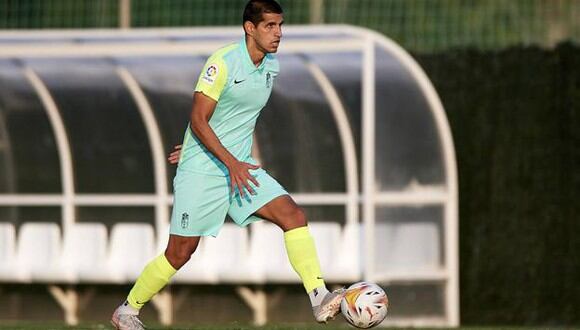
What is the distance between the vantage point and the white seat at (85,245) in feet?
48.5

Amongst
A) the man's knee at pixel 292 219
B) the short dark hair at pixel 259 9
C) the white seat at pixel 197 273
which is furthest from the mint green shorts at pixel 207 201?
the white seat at pixel 197 273

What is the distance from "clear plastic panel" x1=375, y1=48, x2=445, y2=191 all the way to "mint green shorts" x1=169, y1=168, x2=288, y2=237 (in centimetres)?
448

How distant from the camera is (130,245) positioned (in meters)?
14.9

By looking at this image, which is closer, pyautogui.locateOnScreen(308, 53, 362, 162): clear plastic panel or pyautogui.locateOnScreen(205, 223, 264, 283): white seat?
pyautogui.locateOnScreen(308, 53, 362, 162): clear plastic panel

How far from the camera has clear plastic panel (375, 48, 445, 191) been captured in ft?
44.1

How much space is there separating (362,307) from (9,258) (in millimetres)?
6794

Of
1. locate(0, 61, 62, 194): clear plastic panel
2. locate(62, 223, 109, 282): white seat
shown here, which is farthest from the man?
locate(0, 61, 62, 194): clear plastic panel

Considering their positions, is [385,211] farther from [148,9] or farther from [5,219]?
[148,9]

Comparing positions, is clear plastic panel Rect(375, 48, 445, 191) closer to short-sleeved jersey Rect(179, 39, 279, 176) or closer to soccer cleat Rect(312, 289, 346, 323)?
short-sleeved jersey Rect(179, 39, 279, 176)

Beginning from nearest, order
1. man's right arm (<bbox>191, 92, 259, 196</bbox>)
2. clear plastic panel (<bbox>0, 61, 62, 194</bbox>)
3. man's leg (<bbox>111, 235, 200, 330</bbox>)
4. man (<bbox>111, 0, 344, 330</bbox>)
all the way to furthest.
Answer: man's right arm (<bbox>191, 92, 259, 196</bbox>), man (<bbox>111, 0, 344, 330</bbox>), man's leg (<bbox>111, 235, 200, 330</bbox>), clear plastic panel (<bbox>0, 61, 62, 194</bbox>)

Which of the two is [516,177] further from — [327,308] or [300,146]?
[327,308]

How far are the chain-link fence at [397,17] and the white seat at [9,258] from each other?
2.35 metres

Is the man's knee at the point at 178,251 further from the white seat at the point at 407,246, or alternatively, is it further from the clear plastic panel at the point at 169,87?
the clear plastic panel at the point at 169,87

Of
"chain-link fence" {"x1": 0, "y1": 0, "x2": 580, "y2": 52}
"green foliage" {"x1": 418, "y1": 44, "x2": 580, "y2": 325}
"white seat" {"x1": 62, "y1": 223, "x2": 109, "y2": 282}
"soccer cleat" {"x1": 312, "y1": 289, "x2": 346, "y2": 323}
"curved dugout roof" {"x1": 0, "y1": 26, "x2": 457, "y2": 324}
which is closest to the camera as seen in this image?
"soccer cleat" {"x1": 312, "y1": 289, "x2": 346, "y2": 323}
